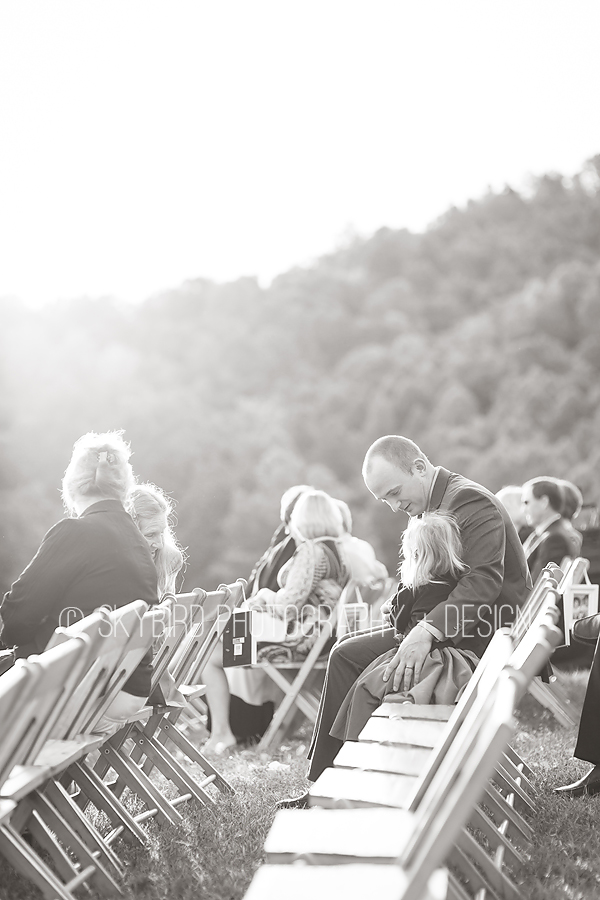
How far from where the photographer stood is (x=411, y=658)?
4.23 metres

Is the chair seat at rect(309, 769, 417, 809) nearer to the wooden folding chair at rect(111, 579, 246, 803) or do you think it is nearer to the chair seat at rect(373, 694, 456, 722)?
the chair seat at rect(373, 694, 456, 722)

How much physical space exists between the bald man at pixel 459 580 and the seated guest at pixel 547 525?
2631 millimetres

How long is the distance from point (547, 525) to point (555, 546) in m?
0.19

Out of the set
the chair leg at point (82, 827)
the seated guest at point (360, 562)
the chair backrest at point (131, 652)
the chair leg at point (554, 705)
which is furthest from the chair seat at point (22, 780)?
the chair leg at point (554, 705)

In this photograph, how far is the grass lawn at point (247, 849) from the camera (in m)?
3.46

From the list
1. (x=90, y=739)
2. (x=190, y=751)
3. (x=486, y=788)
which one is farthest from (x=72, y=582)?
(x=486, y=788)

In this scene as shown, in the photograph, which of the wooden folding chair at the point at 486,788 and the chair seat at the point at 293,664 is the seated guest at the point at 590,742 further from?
the chair seat at the point at 293,664

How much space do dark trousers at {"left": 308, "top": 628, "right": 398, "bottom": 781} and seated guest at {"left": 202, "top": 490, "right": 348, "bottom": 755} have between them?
2244 mm

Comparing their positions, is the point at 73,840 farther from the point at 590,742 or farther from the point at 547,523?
the point at 547,523

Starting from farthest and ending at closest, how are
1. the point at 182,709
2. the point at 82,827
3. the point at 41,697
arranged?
the point at 182,709, the point at 82,827, the point at 41,697

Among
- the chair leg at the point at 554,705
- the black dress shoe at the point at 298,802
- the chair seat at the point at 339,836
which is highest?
the chair seat at the point at 339,836

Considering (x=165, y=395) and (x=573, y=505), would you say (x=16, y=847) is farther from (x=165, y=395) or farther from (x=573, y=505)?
(x=165, y=395)

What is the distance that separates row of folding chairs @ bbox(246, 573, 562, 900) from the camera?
1.87 m

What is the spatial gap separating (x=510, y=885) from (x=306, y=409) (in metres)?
35.9
